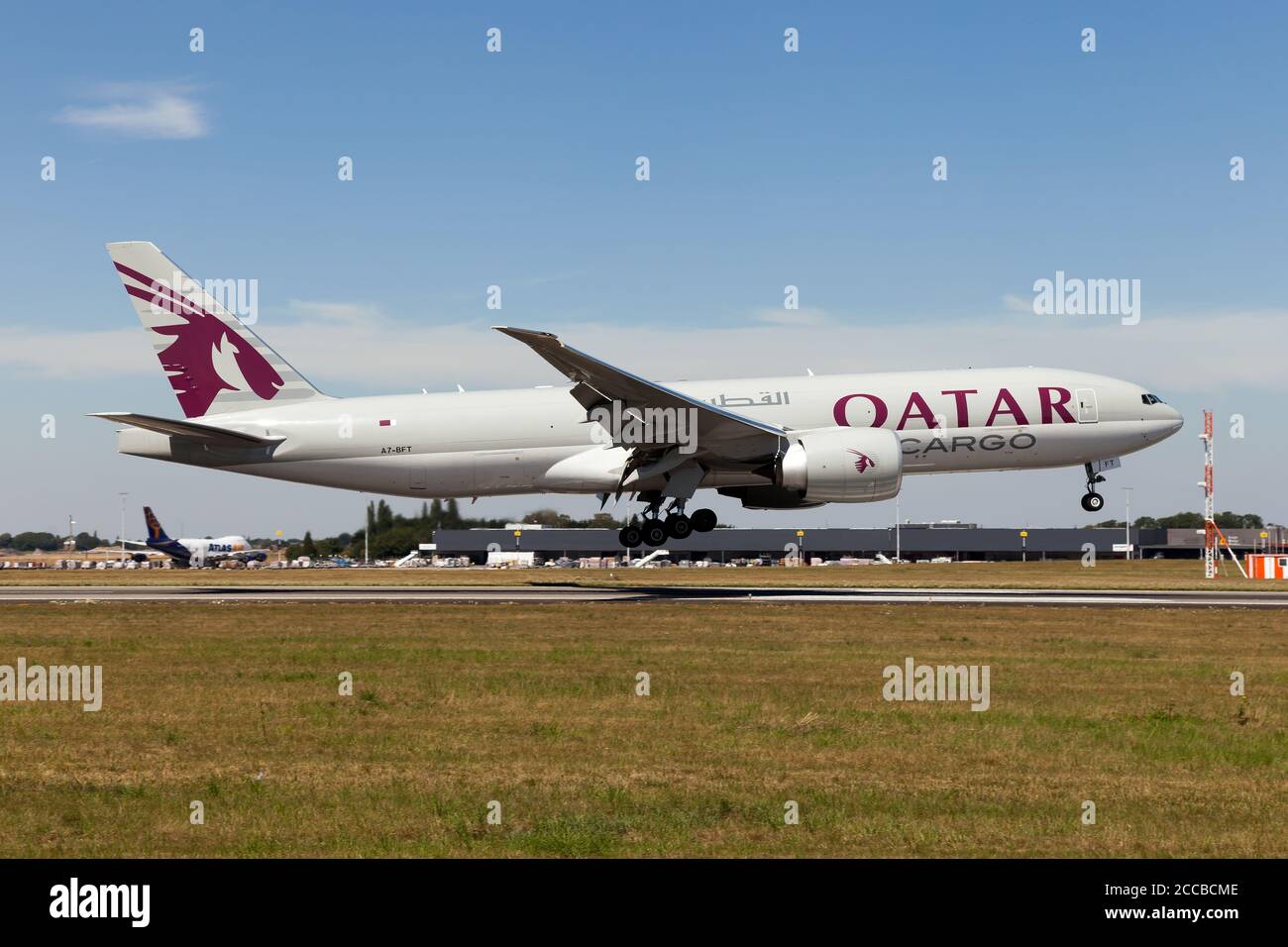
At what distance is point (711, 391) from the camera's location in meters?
38.2

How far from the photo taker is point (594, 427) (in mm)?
37719

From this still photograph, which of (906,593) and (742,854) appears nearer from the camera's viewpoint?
(742,854)

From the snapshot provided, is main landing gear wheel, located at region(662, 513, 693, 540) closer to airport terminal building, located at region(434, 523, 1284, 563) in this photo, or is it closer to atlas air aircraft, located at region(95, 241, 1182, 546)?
atlas air aircraft, located at region(95, 241, 1182, 546)

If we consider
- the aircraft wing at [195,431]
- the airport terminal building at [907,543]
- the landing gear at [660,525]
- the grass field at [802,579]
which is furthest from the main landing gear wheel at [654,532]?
the airport terminal building at [907,543]

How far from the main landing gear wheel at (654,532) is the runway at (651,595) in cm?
155

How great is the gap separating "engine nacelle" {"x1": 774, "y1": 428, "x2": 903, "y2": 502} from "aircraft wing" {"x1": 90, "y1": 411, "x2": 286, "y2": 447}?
16.1 m

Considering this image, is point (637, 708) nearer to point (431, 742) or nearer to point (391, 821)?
point (431, 742)

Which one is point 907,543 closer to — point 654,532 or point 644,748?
point 654,532

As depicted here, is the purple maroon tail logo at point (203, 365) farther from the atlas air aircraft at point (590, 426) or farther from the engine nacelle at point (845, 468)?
the engine nacelle at point (845, 468)

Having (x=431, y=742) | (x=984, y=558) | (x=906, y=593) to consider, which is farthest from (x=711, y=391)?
(x=984, y=558)

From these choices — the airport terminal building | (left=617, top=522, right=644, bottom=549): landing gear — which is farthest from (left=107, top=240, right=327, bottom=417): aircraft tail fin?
the airport terminal building

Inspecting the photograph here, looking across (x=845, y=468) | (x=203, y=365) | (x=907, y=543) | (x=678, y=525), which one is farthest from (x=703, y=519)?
(x=907, y=543)

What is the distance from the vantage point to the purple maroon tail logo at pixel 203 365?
3962 cm
